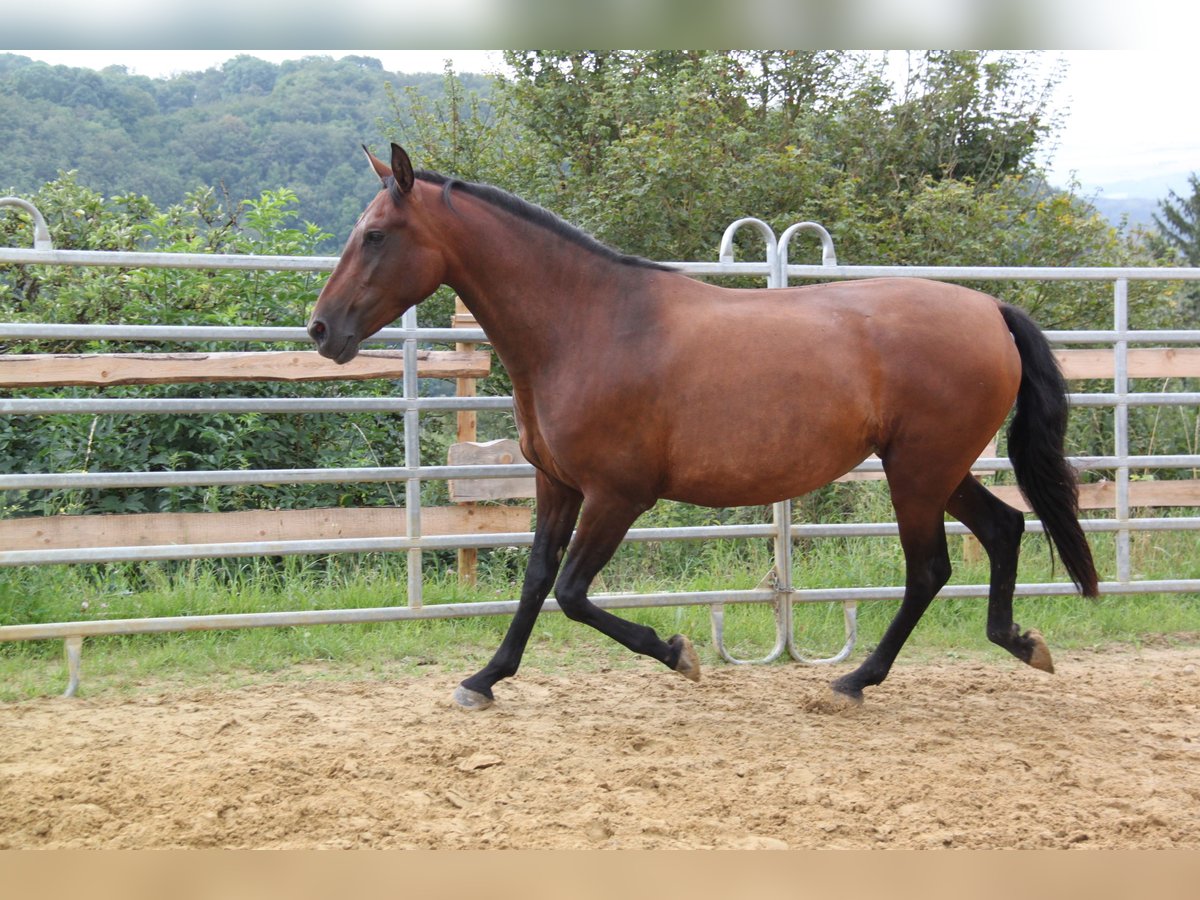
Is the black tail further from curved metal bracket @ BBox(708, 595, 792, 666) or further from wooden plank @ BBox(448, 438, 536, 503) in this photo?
wooden plank @ BBox(448, 438, 536, 503)

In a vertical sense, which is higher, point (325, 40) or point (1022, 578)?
point (325, 40)

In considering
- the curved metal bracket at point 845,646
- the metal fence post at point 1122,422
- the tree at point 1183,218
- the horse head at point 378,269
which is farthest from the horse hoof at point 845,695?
the tree at point 1183,218

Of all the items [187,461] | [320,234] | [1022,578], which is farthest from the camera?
[320,234]

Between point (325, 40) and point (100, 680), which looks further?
point (100, 680)

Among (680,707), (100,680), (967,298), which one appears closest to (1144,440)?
(967,298)

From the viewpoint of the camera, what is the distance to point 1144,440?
7852 millimetres

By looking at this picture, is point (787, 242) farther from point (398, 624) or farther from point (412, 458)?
point (398, 624)

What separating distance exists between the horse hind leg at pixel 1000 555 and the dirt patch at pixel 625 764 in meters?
0.22

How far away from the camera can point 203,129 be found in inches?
623

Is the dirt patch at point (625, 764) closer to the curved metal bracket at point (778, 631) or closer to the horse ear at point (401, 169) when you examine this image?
the curved metal bracket at point (778, 631)

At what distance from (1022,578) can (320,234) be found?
5.50 metres

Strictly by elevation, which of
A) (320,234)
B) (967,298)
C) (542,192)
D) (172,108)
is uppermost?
(172,108)

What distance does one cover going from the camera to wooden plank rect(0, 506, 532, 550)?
469cm

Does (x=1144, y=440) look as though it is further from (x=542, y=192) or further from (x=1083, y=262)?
(x=542, y=192)
